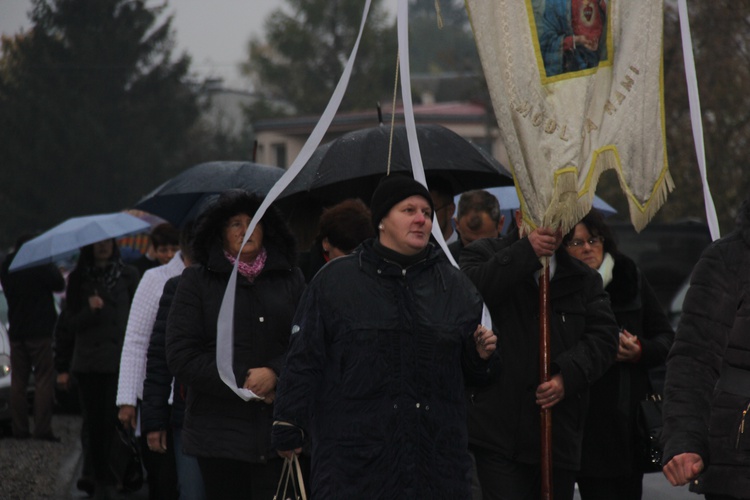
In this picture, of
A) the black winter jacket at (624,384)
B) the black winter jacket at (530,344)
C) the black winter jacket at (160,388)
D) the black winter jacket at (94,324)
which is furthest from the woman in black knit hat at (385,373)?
the black winter jacket at (94,324)

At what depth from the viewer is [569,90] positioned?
237 inches

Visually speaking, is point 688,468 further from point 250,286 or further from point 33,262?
point 33,262

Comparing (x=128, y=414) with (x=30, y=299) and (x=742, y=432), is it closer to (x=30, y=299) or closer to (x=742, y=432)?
(x=742, y=432)

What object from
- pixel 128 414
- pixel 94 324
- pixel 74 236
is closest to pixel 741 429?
pixel 128 414

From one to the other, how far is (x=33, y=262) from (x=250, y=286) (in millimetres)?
6197

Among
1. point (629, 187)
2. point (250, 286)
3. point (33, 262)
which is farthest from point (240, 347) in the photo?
point (33, 262)

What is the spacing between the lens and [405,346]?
4.93m

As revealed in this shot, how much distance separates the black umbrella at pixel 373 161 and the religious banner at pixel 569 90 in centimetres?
175

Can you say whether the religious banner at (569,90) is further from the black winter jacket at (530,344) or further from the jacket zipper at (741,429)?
the jacket zipper at (741,429)

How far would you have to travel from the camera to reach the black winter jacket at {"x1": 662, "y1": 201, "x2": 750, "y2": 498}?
4477 millimetres

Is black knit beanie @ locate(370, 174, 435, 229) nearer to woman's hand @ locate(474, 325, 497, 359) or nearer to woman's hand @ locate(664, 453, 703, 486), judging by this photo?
woman's hand @ locate(474, 325, 497, 359)

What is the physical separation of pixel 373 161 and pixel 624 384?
191cm

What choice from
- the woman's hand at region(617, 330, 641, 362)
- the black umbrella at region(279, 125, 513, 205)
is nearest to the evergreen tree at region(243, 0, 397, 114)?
the black umbrella at region(279, 125, 513, 205)

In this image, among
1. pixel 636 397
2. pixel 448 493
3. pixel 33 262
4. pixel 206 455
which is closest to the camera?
pixel 448 493
